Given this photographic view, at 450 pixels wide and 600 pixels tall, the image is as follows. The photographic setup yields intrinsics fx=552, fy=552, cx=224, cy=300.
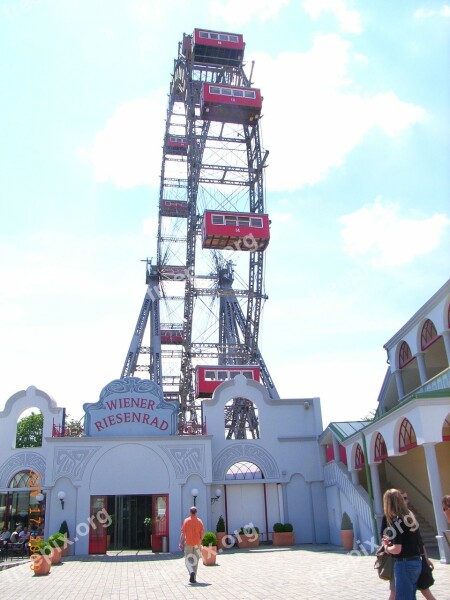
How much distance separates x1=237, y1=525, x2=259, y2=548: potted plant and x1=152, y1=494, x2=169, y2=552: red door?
2287 millimetres

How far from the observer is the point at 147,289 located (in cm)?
3994

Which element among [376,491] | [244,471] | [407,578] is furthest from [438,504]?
[244,471]

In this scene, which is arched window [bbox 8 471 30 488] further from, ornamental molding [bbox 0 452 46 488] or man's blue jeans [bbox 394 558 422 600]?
man's blue jeans [bbox 394 558 422 600]

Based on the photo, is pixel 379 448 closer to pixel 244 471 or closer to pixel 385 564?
pixel 244 471

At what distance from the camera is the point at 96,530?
16984mm

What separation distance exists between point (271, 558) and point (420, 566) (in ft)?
31.1

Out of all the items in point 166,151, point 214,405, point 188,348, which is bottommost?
point 214,405

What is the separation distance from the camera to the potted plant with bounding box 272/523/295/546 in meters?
17.2

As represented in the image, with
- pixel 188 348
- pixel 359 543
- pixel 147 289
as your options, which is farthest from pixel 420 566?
pixel 147 289

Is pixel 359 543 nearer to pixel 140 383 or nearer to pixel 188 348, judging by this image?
pixel 140 383

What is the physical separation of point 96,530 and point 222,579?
7.94m

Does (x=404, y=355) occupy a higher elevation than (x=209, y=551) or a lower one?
higher

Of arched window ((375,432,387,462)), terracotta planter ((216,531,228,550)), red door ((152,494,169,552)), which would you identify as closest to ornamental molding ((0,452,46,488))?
red door ((152,494,169,552))

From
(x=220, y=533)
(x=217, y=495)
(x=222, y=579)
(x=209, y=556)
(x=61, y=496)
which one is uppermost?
(x=61, y=496)
